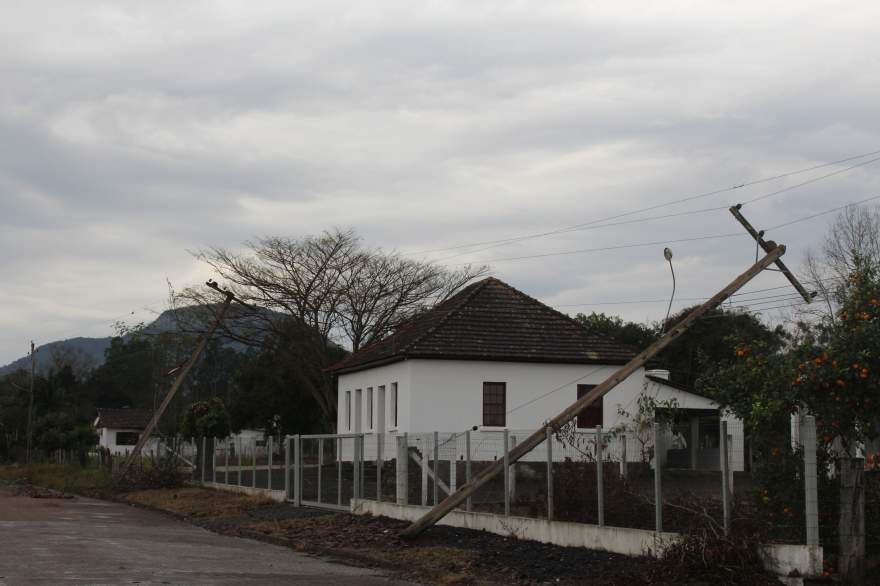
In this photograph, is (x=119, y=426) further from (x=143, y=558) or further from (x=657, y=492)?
(x=657, y=492)

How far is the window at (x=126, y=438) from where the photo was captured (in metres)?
111

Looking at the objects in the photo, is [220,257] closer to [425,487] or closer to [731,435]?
[425,487]

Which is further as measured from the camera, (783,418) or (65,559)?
(65,559)

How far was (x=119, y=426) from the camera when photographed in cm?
10931

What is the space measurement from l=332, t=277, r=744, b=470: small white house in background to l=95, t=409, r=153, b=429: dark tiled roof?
7253 centimetres

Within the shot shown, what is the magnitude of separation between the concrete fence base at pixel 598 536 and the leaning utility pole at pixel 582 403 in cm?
69

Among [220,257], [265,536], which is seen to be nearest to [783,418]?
[265,536]

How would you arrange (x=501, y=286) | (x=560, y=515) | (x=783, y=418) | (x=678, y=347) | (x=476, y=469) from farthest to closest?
(x=678, y=347) < (x=501, y=286) < (x=476, y=469) < (x=560, y=515) < (x=783, y=418)

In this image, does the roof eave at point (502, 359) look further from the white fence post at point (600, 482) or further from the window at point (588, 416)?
the white fence post at point (600, 482)

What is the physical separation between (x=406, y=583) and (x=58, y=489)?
35.1 m

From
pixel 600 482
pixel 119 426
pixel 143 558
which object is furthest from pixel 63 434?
pixel 600 482

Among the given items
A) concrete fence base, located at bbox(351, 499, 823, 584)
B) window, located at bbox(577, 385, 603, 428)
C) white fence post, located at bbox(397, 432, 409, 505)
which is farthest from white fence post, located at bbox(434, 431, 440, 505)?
window, located at bbox(577, 385, 603, 428)

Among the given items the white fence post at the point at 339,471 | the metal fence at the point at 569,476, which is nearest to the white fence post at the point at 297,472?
the metal fence at the point at 569,476

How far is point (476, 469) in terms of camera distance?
21.7 meters
